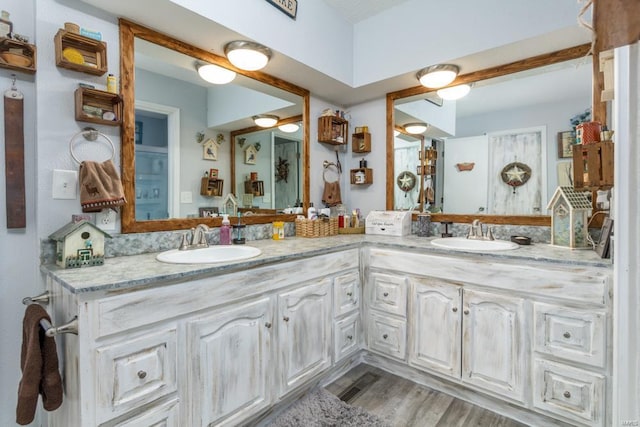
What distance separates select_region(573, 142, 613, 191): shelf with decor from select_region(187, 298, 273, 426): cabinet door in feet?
5.16

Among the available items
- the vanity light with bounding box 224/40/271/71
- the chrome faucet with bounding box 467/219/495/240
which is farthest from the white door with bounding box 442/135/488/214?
the vanity light with bounding box 224/40/271/71

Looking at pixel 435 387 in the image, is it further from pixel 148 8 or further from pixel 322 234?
pixel 148 8

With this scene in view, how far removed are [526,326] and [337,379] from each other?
1163 millimetres

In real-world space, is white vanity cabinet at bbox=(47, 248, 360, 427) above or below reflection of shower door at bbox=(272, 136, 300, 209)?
below

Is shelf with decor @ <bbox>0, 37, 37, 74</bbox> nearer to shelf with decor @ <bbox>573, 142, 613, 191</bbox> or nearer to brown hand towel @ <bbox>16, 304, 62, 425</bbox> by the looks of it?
brown hand towel @ <bbox>16, 304, 62, 425</bbox>

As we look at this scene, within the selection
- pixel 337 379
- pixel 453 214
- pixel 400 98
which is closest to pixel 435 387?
pixel 337 379

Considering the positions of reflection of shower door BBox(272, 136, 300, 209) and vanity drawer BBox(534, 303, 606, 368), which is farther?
reflection of shower door BBox(272, 136, 300, 209)

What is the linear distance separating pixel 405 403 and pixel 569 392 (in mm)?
802

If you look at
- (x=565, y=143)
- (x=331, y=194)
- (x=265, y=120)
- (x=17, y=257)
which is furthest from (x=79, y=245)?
(x=565, y=143)

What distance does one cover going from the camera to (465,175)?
226 centimetres

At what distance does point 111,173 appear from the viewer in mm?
1463

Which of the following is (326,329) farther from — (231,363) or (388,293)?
(231,363)

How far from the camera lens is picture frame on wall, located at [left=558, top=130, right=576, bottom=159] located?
1.87m

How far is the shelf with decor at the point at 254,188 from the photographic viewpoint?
7.06 feet
